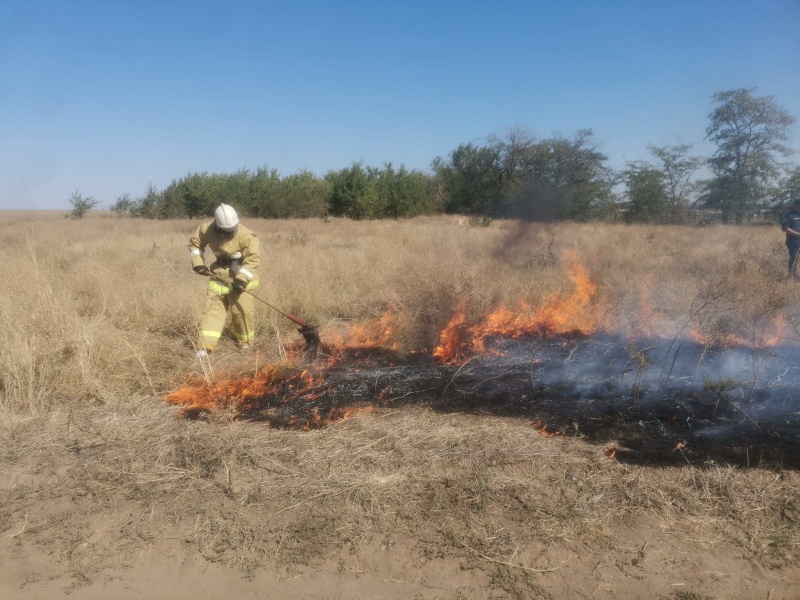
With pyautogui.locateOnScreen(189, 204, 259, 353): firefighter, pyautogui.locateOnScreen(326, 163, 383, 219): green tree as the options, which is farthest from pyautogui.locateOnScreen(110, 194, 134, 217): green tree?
pyautogui.locateOnScreen(189, 204, 259, 353): firefighter

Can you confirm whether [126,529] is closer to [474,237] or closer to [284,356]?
[284,356]

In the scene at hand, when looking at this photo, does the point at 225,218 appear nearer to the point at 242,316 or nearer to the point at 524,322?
the point at 242,316

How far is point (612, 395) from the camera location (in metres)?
4.42

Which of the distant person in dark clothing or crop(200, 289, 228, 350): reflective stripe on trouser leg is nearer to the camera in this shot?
crop(200, 289, 228, 350): reflective stripe on trouser leg

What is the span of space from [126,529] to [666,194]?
13255 mm

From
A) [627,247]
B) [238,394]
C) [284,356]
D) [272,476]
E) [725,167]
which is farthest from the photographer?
[627,247]

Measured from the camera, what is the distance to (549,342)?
583cm

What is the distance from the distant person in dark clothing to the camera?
8555mm

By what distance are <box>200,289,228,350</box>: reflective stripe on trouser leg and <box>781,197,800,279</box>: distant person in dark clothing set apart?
9179 mm

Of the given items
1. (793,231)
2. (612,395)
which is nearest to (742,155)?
(793,231)

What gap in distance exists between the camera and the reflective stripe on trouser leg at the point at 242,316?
5.87 meters

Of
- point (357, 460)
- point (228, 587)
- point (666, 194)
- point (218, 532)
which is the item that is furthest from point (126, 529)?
point (666, 194)

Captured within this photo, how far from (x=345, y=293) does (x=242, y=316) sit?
2.70 metres

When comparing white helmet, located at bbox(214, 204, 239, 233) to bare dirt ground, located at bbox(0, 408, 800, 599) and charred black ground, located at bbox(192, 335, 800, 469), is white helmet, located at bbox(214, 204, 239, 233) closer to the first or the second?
charred black ground, located at bbox(192, 335, 800, 469)
